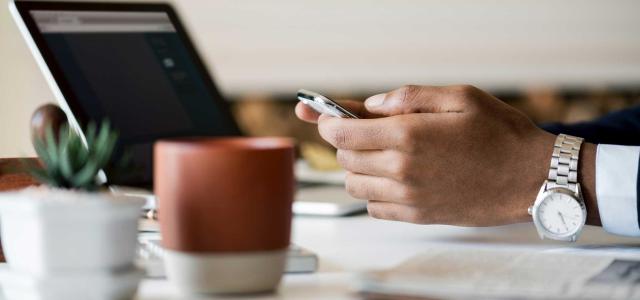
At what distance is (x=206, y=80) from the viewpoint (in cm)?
143

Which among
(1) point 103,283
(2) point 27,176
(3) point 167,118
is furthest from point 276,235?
(3) point 167,118

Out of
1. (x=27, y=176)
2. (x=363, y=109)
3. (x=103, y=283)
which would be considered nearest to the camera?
(x=103, y=283)

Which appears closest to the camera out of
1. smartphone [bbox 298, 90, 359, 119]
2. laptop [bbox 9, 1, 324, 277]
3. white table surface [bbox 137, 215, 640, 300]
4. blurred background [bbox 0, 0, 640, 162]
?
white table surface [bbox 137, 215, 640, 300]

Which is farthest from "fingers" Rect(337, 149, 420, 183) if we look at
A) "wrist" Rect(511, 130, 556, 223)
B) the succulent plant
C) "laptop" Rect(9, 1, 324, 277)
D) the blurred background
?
the blurred background

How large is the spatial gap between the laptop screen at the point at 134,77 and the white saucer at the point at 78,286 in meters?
0.52

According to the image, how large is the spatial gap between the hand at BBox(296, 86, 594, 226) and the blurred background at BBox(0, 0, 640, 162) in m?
2.43

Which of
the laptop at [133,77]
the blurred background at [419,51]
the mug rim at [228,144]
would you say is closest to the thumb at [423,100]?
the laptop at [133,77]

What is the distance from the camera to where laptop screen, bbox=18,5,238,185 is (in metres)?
1.22

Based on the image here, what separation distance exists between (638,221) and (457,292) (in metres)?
0.43

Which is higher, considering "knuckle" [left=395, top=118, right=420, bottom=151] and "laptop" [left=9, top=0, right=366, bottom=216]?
"laptop" [left=9, top=0, right=366, bottom=216]

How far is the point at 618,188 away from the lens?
3.25ft

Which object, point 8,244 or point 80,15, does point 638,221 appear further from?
point 80,15

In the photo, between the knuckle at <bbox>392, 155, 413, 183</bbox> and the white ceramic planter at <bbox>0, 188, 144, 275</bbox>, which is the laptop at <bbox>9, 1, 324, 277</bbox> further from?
the white ceramic planter at <bbox>0, 188, 144, 275</bbox>

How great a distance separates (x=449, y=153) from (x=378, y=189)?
91 mm
